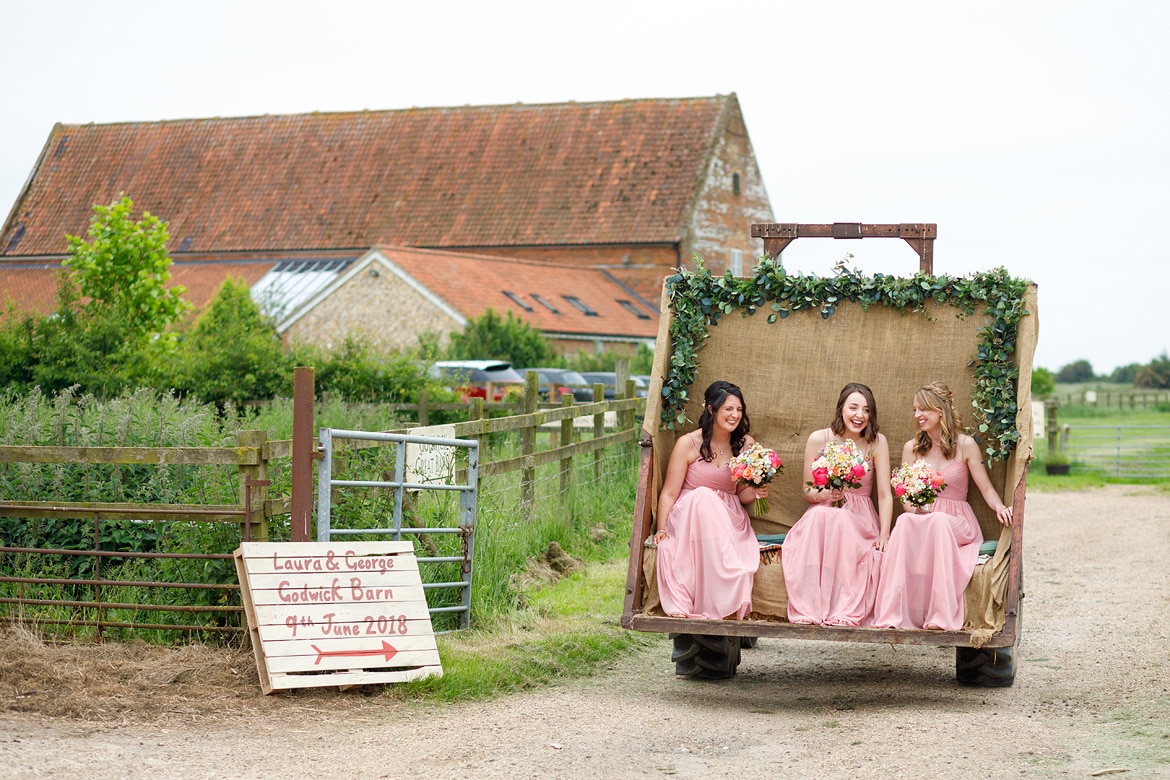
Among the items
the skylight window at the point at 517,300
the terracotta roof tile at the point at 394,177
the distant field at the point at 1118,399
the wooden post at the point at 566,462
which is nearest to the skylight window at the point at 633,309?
the terracotta roof tile at the point at 394,177

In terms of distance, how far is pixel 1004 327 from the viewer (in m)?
9.01

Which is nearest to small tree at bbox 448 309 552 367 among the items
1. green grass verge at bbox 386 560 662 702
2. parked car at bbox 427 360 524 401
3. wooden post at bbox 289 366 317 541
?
parked car at bbox 427 360 524 401

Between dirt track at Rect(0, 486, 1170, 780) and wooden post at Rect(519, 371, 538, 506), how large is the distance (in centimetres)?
321

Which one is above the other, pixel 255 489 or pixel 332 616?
pixel 255 489

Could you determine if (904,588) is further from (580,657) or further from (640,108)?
(640,108)

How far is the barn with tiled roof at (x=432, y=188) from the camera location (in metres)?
48.1

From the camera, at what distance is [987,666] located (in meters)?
8.30

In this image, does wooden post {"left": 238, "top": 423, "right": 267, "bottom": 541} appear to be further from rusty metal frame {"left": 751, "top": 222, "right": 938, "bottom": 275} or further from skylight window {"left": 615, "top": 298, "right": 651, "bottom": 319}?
skylight window {"left": 615, "top": 298, "right": 651, "bottom": 319}

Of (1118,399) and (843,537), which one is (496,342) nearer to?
(843,537)

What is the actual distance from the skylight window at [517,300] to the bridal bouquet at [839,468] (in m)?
31.5

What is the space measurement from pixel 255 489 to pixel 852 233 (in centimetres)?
453

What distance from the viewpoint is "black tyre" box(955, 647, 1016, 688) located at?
822cm

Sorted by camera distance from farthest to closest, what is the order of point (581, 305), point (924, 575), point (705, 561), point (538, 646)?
point (581, 305) < point (538, 646) < point (705, 561) < point (924, 575)

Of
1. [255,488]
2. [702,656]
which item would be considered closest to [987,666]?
[702,656]
